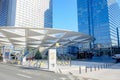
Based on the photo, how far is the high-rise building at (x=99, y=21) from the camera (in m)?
115

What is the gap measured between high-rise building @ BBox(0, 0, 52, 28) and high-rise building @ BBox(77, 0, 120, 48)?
41.4 meters

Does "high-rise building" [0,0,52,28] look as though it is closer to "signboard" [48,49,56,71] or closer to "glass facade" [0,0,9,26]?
"glass facade" [0,0,9,26]

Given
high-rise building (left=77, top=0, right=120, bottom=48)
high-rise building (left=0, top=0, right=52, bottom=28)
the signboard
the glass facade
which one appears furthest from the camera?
the glass facade

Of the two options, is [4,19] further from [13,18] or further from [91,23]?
[91,23]

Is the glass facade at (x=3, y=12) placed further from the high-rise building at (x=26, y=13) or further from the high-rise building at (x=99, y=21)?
the high-rise building at (x=99, y=21)

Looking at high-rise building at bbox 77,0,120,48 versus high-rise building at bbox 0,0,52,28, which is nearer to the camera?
high-rise building at bbox 77,0,120,48

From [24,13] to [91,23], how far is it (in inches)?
2290

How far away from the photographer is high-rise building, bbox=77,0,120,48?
114625 mm

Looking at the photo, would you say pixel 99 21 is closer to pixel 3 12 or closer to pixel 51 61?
pixel 3 12

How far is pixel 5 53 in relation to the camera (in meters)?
41.8

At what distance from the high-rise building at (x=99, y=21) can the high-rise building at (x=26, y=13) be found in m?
41.4

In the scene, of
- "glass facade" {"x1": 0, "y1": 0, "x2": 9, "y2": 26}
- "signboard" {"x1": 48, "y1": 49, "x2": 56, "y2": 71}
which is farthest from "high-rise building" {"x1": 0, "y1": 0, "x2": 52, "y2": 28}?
"signboard" {"x1": 48, "y1": 49, "x2": 56, "y2": 71}

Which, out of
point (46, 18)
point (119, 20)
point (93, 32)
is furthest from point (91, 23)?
point (46, 18)

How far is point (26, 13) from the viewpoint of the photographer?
142 m
